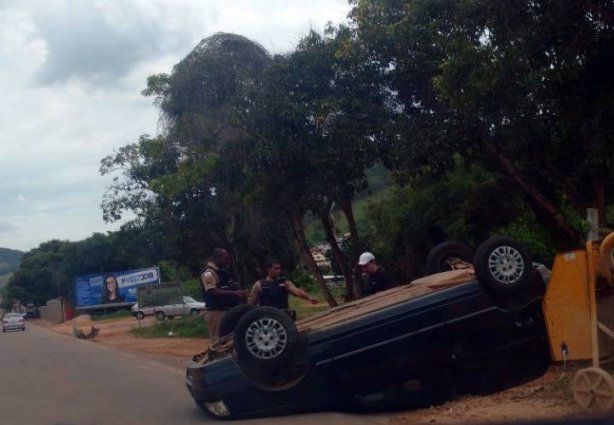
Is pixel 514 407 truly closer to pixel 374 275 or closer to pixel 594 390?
pixel 594 390

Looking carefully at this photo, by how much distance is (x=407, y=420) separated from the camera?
883cm

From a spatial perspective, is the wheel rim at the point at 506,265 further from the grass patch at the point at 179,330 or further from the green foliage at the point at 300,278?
the green foliage at the point at 300,278

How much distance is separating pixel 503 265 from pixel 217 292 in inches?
163

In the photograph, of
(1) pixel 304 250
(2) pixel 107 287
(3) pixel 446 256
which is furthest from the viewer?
(2) pixel 107 287

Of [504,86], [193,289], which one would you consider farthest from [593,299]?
[193,289]

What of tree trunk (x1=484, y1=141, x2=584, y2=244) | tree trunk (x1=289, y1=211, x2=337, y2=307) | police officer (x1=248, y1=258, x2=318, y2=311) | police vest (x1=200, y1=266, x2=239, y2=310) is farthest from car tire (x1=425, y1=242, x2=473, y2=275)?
tree trunk (x1=289, y1=211, x2=337, y2=307)

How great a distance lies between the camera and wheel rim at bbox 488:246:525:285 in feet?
28.2

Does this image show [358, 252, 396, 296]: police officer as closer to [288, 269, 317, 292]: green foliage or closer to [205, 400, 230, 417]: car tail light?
[205, 400, 230, 417]: car tail light

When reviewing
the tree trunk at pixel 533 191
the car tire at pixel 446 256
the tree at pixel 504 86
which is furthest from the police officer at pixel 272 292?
the tree trunk at pixel 533 191

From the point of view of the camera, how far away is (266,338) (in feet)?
29.1

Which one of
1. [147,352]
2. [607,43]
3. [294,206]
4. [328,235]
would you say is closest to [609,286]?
[607,43]

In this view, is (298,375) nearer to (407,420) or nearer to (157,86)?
(407,420)

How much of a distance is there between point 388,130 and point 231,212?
486 inches

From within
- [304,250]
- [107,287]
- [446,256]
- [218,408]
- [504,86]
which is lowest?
[218,408]
